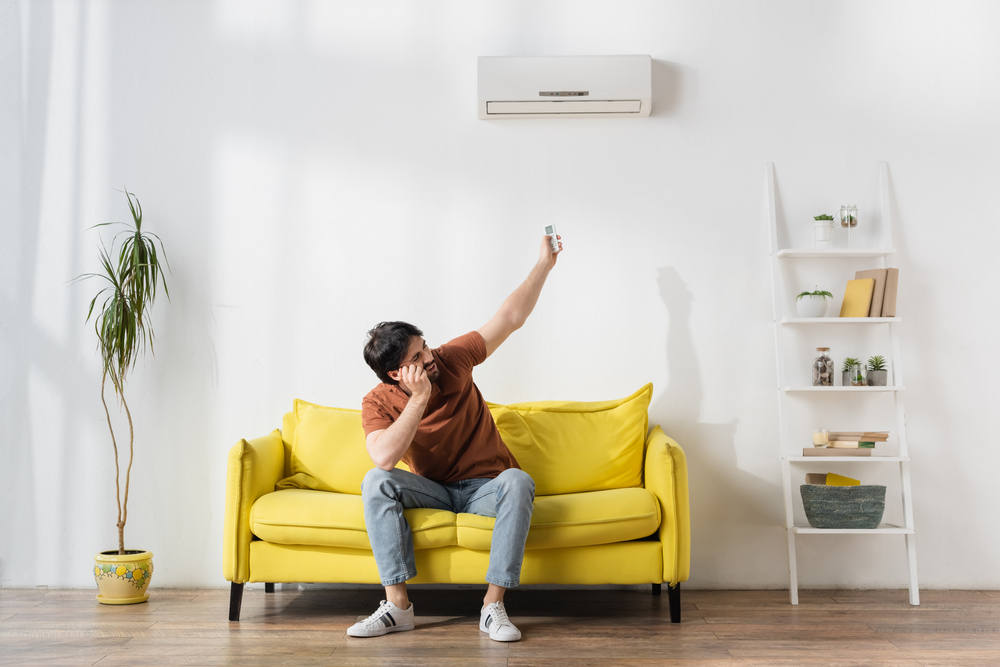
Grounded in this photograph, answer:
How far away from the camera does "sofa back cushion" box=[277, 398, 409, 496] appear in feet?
9.29

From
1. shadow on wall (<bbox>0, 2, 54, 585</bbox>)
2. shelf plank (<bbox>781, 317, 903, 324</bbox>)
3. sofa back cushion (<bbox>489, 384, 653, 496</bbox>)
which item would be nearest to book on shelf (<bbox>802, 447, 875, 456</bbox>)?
shelf plank (<bbox>781, 317, 903, 324</bbox>)

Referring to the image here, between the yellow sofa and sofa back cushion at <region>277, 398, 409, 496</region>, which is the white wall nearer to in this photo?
sofa back cushion at <region>277, 398, 409, 496</region>

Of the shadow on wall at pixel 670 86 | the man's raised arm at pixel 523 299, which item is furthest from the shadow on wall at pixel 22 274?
the shadow on wall at pixel 670 86

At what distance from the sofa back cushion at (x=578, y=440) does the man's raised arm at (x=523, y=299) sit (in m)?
0.33

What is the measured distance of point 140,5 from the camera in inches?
128

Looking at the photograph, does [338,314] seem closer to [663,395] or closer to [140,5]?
[663,395]

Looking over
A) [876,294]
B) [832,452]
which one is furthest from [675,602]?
[876,294]

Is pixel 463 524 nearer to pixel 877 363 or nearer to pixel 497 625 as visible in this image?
pixel 497 625

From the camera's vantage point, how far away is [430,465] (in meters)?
2.59

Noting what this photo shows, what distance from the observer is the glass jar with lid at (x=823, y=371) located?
→ 298 centimetres

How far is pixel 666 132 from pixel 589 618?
205cm

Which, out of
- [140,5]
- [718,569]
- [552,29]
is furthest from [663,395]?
[140,5]

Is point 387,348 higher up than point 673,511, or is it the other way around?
point 387,348

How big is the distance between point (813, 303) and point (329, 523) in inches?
82.7
